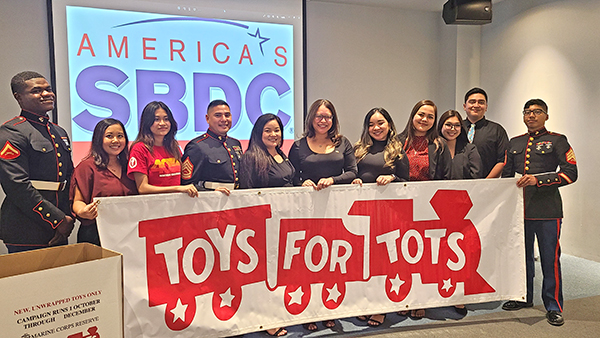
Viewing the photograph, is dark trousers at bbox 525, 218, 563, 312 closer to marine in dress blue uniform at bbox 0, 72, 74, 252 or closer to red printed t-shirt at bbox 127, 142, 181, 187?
red printed t-shirt at bbox 127, 142, 181, 187

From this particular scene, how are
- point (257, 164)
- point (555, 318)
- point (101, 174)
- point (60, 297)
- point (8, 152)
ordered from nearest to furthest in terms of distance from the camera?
1. point (60, 297)
2. point (8, 152)
3. point (101, 174)
4. point (257, 164)
5. point (555, 318)

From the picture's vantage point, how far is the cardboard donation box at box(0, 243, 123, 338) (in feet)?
3.62

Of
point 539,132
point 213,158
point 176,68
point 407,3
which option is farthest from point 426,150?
point 407,3

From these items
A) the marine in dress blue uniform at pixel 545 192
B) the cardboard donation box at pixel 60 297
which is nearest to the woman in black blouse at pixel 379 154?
the marine in dress blue uniform at pixel 545 192

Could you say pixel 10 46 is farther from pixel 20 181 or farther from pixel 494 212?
pixel 494 212

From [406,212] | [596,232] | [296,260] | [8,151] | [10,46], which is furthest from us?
[596,232]

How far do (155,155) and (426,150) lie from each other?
173 centimetres

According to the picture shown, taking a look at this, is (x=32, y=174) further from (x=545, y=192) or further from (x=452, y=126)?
(x=545, y=192)

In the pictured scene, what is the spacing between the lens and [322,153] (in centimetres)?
266

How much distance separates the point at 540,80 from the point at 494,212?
2695 mm

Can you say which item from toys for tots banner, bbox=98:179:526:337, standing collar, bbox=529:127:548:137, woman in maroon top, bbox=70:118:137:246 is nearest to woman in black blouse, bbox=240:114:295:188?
toys for tots banner, bbox=98:179:526:337

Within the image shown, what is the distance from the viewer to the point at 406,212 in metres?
2.50

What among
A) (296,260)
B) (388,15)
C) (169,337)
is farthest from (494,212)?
(388,15)

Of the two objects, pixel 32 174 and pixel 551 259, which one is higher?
pixel 32 174
